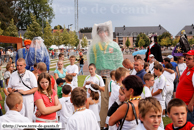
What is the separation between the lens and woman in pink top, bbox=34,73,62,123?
148 inches

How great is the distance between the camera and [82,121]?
9.39 ft

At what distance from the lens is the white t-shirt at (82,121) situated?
2820 millimetres

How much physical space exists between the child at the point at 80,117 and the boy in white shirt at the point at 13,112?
26.7 inches

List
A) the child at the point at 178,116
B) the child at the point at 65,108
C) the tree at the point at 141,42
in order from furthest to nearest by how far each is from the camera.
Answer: the tree at the point at 141,42 → the child at the point at 65,108 → the child at the point at 178,116

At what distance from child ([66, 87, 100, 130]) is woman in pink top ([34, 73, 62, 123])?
1.02 metres

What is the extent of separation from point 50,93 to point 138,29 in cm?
14132

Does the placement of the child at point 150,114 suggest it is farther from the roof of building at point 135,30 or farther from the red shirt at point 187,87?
the roof of building at point 135,30

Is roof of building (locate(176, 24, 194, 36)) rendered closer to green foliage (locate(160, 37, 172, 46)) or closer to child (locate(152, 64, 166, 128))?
green foliage (locate(160, 37, 172, 46))

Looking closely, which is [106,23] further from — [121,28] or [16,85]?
[121,28]

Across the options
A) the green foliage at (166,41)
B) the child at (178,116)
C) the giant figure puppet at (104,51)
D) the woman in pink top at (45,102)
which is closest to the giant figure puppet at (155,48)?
the giant figure puppet at (104,51)

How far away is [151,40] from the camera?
8.54 m

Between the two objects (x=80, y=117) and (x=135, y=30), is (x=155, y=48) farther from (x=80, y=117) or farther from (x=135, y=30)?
(x=135, y=30)

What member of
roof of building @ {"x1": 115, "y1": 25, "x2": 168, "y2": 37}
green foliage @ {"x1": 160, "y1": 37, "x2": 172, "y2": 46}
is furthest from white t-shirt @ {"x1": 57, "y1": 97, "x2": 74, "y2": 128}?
roof of building @ {"x1": 115, "y1": 25, "x2": 168, "y2": 37}

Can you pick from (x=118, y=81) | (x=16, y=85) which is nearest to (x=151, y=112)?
(x=118, y=81)
